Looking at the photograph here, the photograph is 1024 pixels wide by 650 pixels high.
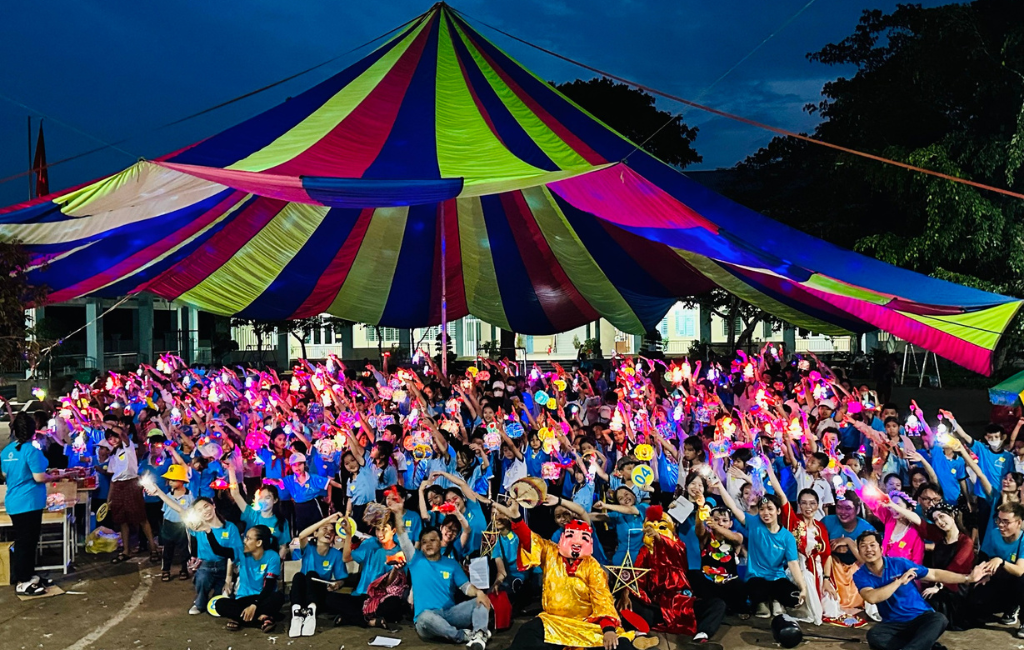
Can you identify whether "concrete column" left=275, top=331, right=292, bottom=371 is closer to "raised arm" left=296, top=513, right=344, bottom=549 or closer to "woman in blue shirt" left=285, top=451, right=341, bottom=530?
"woman in blue shirt" left=285, top=451, right=341, bottom=530

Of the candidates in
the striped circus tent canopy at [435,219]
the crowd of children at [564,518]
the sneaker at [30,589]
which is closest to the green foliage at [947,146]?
the striped circus tent canopy at [435,219]

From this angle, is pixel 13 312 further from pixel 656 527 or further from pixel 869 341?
pixel 869 341

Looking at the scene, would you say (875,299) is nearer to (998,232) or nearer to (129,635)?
(129,635)

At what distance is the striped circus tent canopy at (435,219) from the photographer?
777 cm

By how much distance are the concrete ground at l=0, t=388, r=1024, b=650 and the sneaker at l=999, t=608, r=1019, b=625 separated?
114 millimetres

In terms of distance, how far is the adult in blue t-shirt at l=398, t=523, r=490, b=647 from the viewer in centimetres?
629

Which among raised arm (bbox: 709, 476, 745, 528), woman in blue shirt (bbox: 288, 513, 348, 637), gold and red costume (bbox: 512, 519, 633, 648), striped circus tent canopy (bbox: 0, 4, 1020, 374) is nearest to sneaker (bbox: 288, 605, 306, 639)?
woman in blue shirt (bbox: 288, 513, 348, 637)

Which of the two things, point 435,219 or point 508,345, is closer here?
point 435,219

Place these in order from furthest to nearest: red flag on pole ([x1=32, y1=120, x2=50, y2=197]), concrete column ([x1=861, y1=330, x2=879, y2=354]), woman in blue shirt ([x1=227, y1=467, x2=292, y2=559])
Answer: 1. concrete column ([x1=861, y1=330, x2=879, y2=354])
2. red flag on pole ([x1=32, y1=120, x2=50, y2=197])
3. woman in blue shirt ([x1=227, y1=467, x2=292, y2=559])

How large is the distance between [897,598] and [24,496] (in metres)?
6.76

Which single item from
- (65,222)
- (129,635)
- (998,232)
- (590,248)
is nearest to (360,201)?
(65,222)

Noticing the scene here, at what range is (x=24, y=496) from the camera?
7.43m

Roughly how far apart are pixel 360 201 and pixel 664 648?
14.3 ft

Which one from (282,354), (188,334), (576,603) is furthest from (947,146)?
(188,334)
